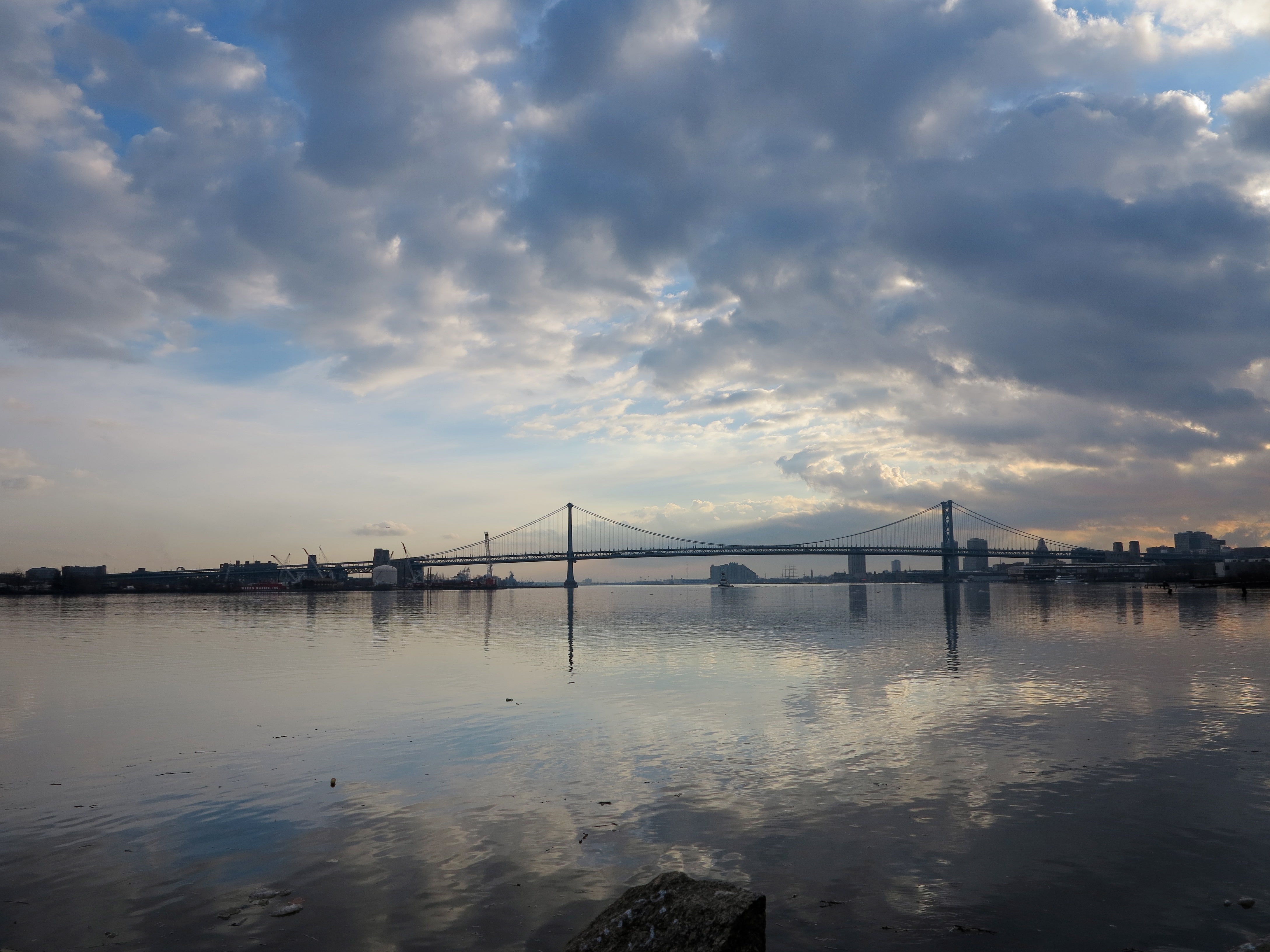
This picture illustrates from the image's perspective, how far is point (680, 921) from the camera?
576 centimetres

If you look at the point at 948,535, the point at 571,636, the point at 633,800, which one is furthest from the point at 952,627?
the point at 948,535

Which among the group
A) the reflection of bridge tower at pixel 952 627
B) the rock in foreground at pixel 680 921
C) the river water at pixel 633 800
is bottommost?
A: the reflection of bridge tower at pixel 952 627

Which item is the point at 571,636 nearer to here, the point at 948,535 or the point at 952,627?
the point at 952,627

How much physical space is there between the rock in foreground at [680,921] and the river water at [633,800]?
64.2 inches

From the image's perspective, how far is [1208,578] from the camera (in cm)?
15362

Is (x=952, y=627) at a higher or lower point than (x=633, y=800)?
lower

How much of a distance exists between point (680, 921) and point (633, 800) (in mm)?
6373

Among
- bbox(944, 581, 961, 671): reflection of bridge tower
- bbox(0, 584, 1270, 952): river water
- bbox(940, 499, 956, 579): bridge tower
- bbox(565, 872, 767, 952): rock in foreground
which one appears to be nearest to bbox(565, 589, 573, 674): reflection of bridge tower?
bbox(0, 584, 1270, 952): river water

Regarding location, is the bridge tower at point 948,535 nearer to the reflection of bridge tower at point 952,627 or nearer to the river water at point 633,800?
the reflection of bridge tower at point 952,627

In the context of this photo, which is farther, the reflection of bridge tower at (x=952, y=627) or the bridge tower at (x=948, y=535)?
the bridge tower at (x=948, y=535)

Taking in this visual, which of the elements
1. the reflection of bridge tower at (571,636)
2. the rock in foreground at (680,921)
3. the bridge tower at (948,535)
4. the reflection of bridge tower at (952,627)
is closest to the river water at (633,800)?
the reflection of bridge tower at (571,636)

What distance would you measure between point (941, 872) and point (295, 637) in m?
43.6

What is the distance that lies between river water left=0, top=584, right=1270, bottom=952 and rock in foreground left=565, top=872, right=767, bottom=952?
163cm

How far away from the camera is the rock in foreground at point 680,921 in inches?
222
